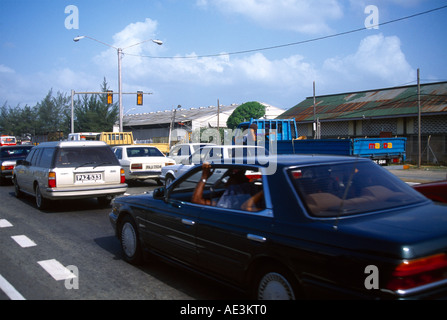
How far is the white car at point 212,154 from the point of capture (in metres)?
10.8

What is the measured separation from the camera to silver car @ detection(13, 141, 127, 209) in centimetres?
930

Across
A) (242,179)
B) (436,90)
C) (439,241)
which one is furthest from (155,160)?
(436,90)

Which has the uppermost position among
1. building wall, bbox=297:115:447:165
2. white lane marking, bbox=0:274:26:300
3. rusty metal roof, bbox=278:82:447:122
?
rusty metal roof, bbox=278:82:447:122

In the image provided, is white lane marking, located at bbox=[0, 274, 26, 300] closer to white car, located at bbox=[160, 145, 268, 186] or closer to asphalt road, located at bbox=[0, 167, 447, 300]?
asphalt road, located at bbox=[0, 167, 447, 300]

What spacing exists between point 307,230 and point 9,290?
3.33 m

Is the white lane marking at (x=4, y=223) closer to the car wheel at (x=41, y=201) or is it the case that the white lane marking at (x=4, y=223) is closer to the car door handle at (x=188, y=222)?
the car wheel at (x=41, y=201)

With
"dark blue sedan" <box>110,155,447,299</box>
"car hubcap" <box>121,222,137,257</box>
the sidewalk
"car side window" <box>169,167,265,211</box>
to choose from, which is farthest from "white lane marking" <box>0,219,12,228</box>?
the sidewalk

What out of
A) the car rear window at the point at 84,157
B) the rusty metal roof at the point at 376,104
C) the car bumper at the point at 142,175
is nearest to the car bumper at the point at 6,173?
the car bumper at the point at 142,175

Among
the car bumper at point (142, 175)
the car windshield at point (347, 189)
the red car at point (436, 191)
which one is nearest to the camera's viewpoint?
the car windshield at point (347, 189)

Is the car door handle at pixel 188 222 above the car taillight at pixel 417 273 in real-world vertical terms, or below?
above

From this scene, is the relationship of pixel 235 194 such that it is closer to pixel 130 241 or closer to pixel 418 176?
pixel 130 241

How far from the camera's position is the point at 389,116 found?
1152 inches

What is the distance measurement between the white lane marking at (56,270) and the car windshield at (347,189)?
308 cm

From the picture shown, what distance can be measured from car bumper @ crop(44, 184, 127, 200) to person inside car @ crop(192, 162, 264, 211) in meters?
5.68
